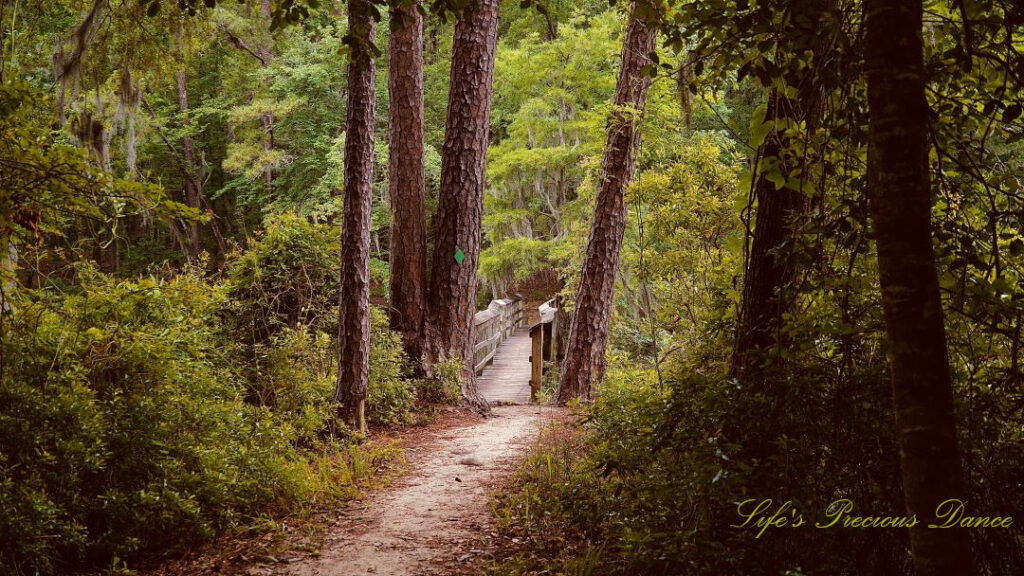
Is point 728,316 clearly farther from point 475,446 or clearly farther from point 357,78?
point 357,78

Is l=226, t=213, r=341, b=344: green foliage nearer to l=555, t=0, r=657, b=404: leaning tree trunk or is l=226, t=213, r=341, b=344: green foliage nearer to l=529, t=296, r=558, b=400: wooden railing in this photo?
l=555, t=0, r=657, b=404: leaning tree trunk

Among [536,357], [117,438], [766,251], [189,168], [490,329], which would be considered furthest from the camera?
[189,168]

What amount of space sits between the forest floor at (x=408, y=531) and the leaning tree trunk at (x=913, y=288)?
2.82 meters

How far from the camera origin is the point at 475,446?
6980mm

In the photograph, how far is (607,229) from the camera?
9.43 meters

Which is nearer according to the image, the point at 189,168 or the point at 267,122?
the point at 267,122

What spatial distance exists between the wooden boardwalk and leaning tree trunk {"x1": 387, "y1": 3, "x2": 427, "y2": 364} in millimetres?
2989

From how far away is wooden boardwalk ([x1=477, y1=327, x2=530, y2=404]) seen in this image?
12258 millimetres

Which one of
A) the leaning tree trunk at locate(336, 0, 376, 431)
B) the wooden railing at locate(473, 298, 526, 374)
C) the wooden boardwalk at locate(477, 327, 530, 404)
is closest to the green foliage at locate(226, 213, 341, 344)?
the leaning tree trunk at locate(336, 0, 376, 431)

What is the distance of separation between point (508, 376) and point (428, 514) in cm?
901

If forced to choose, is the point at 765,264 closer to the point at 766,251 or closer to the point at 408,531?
the point at 766,251

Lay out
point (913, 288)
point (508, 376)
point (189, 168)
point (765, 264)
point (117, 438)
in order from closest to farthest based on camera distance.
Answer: point (913, 288) → point (765, 264) → point (117, 438) → point (508, 376) → point (189, 168)

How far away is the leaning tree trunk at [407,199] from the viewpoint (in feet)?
29.0

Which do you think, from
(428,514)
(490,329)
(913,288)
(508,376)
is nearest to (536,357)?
(508,376)
